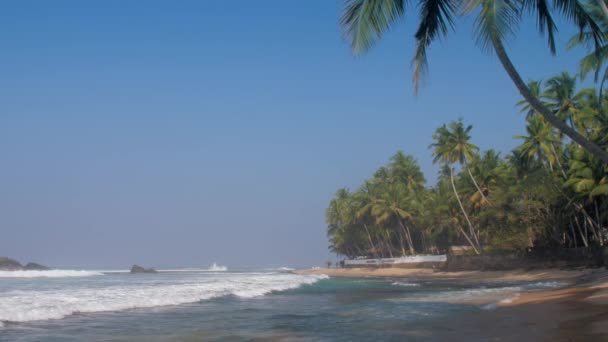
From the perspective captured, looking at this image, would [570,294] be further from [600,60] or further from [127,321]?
[127,321]

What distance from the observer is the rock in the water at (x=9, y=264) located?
7123 centimetres

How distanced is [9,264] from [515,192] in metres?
71.8

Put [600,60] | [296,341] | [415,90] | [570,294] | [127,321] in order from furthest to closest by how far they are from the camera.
→ [600,60] < [570,294] < [127,321] < [415,90] < [296,341]

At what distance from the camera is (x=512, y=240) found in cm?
3297

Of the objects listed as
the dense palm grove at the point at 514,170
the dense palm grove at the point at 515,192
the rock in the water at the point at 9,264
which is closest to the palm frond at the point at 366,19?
the dense palm grove at the point at 514,170

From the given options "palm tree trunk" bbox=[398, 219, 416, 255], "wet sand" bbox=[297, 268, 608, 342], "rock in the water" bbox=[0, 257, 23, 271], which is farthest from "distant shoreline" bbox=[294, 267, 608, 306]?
"rock in the water" bbox=[0, 257, 23, 271]

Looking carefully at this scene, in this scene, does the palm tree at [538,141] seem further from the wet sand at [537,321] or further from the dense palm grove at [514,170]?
the wet sand at [537,321]

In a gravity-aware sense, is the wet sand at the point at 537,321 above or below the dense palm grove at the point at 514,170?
below

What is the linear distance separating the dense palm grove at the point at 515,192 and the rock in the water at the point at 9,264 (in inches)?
1953

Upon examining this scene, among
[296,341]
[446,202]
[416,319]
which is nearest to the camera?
[296,341]

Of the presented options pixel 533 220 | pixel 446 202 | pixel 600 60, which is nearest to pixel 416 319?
pixel 600 60

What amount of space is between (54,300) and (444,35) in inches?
559

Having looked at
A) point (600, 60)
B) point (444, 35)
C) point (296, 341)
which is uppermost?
point (600, 60)

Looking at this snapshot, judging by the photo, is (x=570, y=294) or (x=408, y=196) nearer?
(x=570, y=294)
